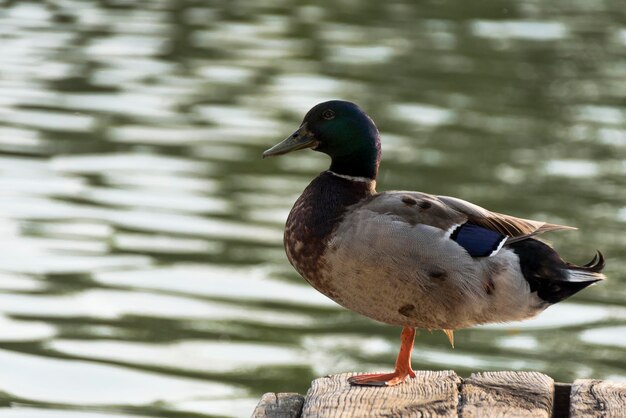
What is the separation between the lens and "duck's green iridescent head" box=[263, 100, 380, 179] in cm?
445

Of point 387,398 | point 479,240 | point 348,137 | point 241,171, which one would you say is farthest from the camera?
point 241,171

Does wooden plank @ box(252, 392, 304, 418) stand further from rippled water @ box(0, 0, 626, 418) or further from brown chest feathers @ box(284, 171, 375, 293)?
rippled water @ box(0, 0, 626, 418)

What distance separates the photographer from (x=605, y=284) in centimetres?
847

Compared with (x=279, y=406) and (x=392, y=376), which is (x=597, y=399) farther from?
(x=279, y=406)

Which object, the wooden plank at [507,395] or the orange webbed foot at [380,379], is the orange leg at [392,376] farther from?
the wooden plank at [507,395]

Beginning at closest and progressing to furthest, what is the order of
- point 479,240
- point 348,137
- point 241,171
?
point 479,240
point 348,137
point 241,171

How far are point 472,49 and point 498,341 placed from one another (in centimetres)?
740

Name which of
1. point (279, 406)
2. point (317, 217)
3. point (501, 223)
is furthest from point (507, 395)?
point (317, 217)

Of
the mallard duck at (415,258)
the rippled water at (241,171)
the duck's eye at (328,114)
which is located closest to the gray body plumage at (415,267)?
the mallard duck at (415,258)

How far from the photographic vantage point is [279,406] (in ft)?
12.9

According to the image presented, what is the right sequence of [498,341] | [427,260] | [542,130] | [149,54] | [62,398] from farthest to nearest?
[149,54] → [542,130] → [498,341] → [62,398] → [427,260]

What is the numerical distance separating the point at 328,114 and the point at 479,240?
2.10 ft

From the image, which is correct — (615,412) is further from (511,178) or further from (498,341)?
(511,178)

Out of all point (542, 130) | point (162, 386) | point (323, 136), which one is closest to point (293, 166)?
point (542, 130)
